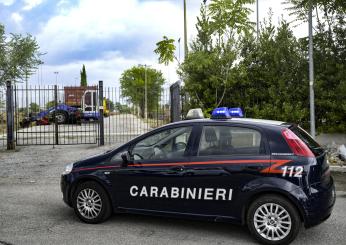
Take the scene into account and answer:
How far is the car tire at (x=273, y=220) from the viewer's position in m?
5.03

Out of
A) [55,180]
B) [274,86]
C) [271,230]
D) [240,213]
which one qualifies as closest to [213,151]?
[240,213]

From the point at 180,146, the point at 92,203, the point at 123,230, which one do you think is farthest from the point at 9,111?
the point at 180,146

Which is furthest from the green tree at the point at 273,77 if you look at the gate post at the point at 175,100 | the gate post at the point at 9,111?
the gate post at the point at 9,111

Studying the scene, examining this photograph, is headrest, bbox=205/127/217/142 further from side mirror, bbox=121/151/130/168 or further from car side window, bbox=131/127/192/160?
side mirror, bbox=121/151/130/168

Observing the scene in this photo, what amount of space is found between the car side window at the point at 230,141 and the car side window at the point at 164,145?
0.87ft

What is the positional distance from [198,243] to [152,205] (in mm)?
833

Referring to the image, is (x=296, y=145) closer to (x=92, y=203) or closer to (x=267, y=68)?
(x=92, y=203)

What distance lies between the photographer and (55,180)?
9.62 m

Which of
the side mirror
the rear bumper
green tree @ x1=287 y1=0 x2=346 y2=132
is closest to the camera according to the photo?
the rear bumper

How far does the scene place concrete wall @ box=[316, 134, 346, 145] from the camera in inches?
547

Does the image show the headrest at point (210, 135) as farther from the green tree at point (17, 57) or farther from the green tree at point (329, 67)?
the green tree at point (17, 57)

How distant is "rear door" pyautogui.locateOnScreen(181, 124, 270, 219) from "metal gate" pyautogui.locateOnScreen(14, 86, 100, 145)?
953 cm

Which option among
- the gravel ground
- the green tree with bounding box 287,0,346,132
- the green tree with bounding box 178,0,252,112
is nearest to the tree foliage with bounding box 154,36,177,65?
the green tree with bounding box 178,0,252,112

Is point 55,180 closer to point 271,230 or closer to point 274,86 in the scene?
point 271,230
